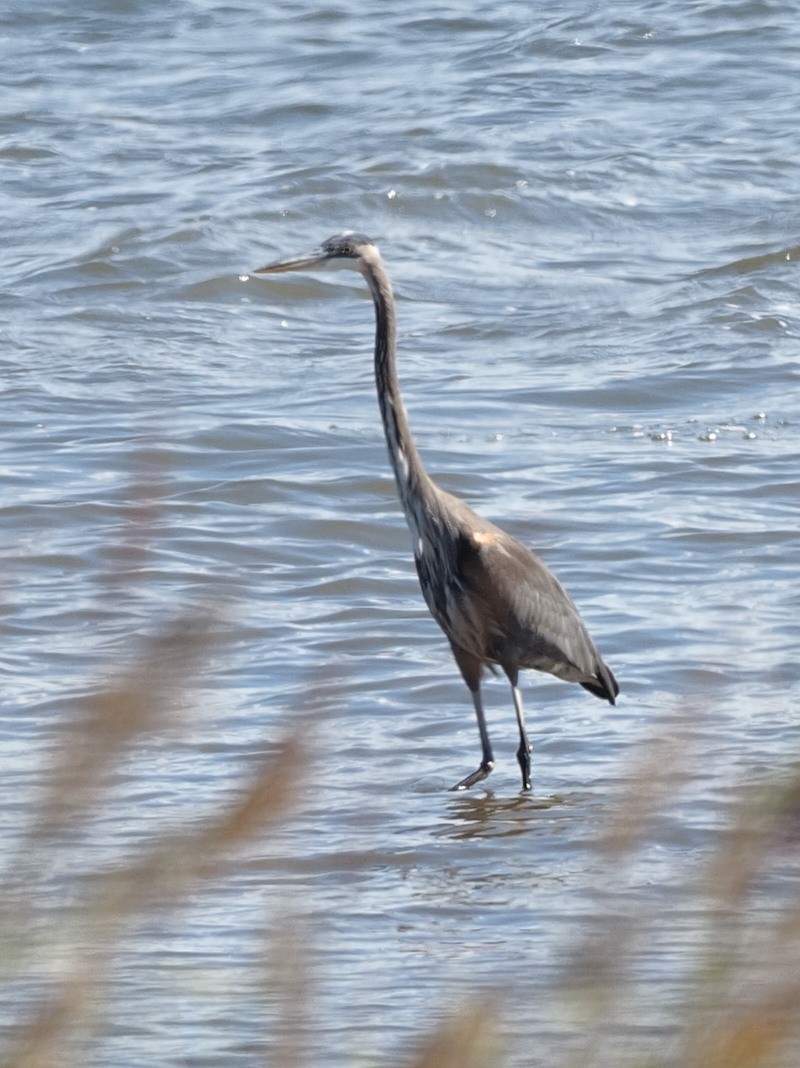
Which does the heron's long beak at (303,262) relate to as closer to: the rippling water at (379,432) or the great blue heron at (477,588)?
the great blue heron at (477,588)

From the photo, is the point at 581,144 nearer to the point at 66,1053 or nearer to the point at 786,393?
the point at 786,393

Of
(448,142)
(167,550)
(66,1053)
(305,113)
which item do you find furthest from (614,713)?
(305,113)

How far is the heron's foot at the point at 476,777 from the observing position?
6.07 meters

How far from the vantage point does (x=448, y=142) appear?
15.7m

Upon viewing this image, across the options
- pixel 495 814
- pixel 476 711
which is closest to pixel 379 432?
pixel 476 711

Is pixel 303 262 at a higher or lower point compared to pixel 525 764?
higher

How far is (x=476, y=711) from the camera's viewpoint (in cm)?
627

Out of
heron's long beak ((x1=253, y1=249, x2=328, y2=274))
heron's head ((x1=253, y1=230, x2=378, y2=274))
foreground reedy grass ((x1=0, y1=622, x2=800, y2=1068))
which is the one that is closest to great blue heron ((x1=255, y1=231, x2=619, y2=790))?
heron's head ((x1=253, y1=230, x2=378, y2=274))

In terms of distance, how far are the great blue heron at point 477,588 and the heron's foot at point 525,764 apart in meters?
0.03

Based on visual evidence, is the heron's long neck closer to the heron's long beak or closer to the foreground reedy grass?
the heron's long beak

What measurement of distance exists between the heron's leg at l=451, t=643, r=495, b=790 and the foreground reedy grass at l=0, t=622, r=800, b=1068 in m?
3.74

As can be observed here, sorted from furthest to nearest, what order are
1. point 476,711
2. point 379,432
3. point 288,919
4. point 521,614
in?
point 379,432 → point 521,614 → point 476,711 → point 288,919

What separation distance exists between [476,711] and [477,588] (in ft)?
1.24

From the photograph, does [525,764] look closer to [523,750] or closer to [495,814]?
[523,750]
